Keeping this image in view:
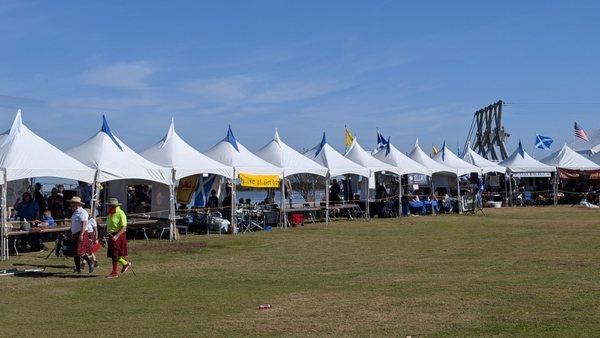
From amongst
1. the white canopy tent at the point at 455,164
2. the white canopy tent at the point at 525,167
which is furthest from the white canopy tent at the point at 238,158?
the white canopy tent at the point at 525,167

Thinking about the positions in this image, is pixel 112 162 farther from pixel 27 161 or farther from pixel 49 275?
pixel 49 275

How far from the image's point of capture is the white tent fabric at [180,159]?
23594 millimetres

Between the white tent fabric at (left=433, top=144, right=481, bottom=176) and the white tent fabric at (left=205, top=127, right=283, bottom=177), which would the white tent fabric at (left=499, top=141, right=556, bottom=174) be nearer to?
the white tent fabric at (left=433, top=144, right=481, bottom=176)

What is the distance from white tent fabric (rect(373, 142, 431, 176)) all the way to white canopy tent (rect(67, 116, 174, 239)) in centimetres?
1475

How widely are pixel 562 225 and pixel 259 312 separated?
58.5 ft

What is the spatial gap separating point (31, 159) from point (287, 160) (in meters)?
11.6

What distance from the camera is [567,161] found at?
43.4m

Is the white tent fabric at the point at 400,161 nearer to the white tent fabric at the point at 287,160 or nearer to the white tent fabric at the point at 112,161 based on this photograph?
the white tent fabric at the point at 287,160

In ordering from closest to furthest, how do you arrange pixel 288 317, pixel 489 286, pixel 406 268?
pixel 288 317 → pixel 489 286 → pixel 406 268

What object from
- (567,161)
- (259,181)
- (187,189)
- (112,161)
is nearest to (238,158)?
(259,181)

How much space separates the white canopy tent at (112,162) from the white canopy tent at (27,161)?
0.70 m

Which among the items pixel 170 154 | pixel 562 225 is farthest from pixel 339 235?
pixel 562 225

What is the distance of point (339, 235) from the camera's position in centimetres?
2319

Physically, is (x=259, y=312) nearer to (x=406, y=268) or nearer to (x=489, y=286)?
(x=489, y=286)
